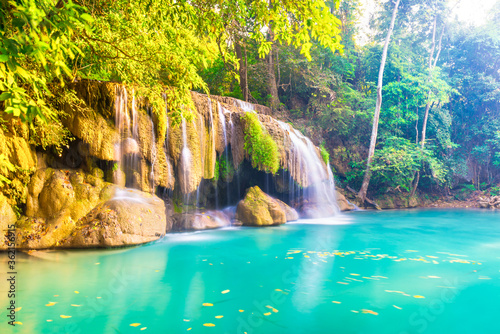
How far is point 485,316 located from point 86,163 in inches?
334

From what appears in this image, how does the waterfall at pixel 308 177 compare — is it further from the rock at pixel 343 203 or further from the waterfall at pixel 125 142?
the waterfall at pixel 125 142

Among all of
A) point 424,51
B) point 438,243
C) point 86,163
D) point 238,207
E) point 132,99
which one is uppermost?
point 424,51

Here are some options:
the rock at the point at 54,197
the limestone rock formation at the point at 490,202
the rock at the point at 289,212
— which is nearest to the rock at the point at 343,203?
the rock at the point at 289,212

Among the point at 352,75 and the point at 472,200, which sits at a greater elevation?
the point at 352,75

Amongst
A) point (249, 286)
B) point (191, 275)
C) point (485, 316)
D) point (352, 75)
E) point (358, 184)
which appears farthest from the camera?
point (352, 75)

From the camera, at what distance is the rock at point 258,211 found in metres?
10.9

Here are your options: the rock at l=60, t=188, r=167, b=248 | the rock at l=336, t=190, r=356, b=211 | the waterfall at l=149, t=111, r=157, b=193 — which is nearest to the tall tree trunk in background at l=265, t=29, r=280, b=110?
the rock at l=336, t=190, r=356, b=211

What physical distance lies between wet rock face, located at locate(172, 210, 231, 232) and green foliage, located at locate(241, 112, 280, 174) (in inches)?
91.5

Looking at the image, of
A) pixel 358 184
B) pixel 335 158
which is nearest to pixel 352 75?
pixel 335 158

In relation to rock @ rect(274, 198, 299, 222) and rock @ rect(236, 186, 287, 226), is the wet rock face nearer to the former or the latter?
rock @ rect(236, 186, 287, 226)

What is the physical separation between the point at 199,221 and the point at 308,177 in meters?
5.66

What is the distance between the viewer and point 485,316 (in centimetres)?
375

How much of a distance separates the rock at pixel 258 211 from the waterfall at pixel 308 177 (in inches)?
80.3

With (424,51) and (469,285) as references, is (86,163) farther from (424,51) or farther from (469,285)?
(424,51)
